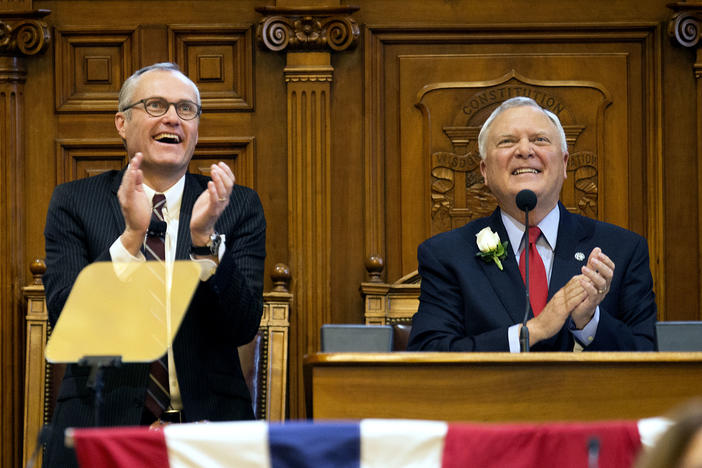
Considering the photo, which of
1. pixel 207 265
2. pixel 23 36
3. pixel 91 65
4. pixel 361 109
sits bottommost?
pixel 207 265

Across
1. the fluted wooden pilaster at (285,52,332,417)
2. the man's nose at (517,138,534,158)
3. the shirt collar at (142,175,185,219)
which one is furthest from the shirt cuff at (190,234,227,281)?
the fluted wooden pilaster at (285,52,332,417)

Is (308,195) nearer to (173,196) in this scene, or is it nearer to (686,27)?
(173,196)

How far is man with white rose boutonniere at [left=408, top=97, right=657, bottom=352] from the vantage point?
281 centimetres

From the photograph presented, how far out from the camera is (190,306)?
2.70m

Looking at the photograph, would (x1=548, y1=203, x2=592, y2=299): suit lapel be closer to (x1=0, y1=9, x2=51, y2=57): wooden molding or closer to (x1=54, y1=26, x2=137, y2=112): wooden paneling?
(x1=54, y1=26, x2=137, y2=112): wooden paneling

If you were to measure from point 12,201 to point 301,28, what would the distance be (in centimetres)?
138

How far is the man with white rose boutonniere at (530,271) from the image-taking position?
281 cm

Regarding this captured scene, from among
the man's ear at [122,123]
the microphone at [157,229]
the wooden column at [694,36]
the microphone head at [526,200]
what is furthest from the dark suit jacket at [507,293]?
the wooden column at [694,36]

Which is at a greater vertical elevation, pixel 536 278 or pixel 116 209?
pixel 116 209

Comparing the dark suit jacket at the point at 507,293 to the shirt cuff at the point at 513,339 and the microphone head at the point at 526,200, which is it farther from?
the microphone head at the point at 526,200

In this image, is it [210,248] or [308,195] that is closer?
[210,248]

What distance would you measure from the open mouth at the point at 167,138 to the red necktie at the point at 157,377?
1.06 feet

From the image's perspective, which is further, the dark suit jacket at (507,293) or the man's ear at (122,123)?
the man's ear at (122,123)

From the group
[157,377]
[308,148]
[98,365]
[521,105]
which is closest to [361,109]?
[308,148]
